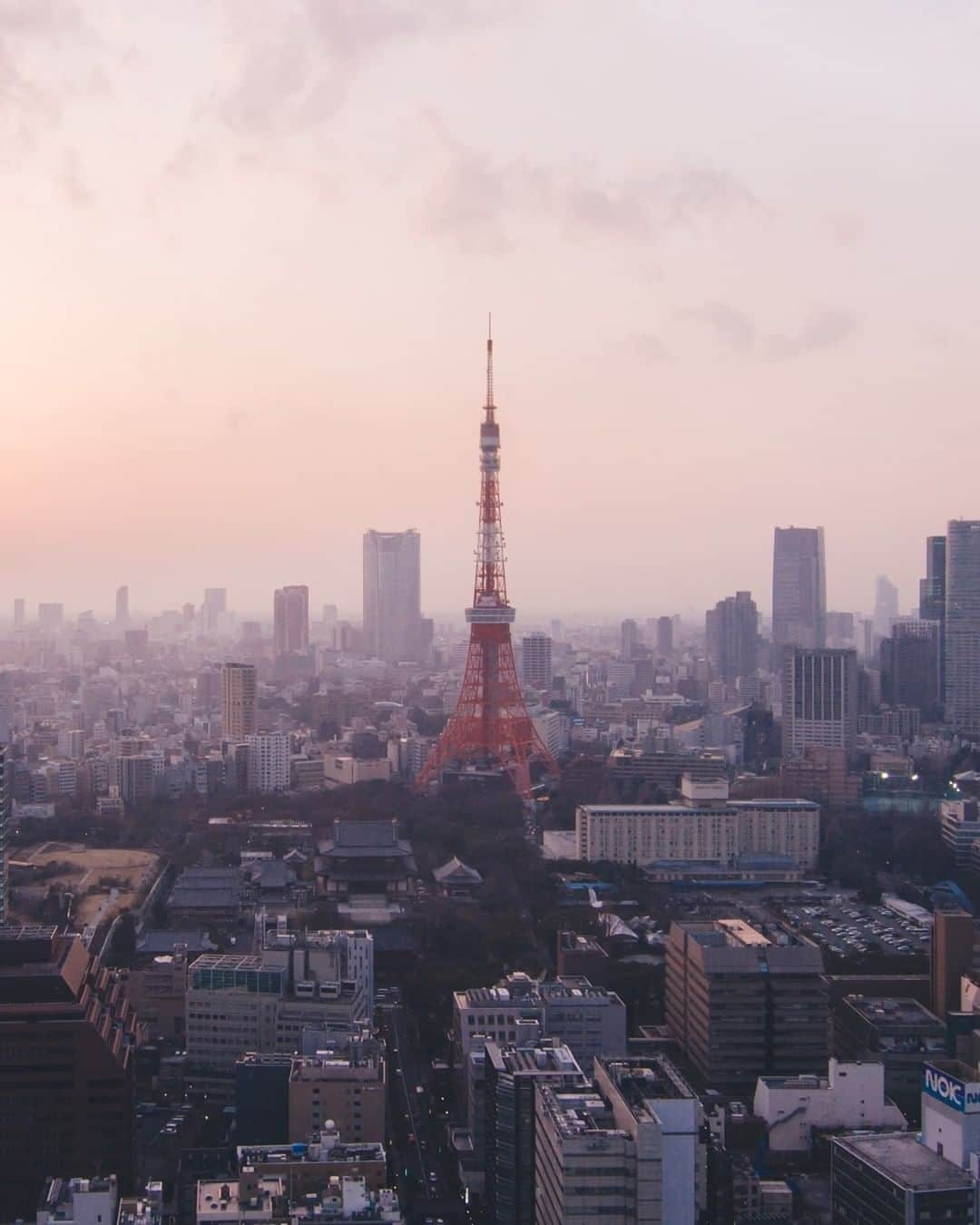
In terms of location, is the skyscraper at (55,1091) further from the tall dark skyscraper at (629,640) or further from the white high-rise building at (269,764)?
the tall dark skyscraper at (629,640)

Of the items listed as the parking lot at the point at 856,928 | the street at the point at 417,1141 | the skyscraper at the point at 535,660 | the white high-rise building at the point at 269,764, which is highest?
the skyscraper at the point at 535,660

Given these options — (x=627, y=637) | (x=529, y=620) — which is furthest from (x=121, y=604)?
(x=529, y=620)

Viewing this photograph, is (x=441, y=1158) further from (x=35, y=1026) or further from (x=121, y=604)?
(x=121, y=604)

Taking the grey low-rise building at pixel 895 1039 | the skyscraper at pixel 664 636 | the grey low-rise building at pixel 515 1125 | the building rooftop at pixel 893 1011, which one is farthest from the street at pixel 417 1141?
the skyscraper at pixel 664 636

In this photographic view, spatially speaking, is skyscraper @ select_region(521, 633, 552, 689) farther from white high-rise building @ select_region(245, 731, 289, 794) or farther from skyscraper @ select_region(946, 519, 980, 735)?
white high-rise building @ select_region(245, 731, 289, 794)

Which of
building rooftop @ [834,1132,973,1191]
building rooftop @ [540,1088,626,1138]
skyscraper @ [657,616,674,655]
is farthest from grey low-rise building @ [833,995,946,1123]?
skyscraper @ [657,616,674,655]
